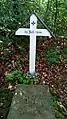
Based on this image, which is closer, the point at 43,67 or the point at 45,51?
the point at 43,67

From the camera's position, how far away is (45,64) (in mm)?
6414

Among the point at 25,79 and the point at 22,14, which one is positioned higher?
the point at 22,14

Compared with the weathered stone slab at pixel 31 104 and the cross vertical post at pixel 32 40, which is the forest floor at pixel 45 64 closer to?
the cross vertical post at pixel 32 40

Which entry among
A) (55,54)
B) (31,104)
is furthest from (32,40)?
(31,104)

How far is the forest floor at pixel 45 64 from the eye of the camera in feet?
18.3

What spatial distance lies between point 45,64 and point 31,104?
8.10 feet

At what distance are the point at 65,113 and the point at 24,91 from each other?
2.75 ft

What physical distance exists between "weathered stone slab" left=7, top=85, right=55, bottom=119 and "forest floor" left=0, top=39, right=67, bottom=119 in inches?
27.6

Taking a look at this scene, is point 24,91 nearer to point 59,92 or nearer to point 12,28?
point 59,92

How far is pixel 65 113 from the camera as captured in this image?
4.54 m

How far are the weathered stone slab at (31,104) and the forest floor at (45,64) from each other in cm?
70

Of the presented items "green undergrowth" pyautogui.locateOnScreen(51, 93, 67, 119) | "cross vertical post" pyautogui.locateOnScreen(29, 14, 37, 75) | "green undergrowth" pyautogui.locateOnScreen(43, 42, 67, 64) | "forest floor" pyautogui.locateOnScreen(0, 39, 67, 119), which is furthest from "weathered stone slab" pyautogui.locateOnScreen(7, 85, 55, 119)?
"green undergrowth" pyautogui.locateOnScreen(43, 42, 67, 64)

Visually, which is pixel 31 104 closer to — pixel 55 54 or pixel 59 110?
pixel 59 110

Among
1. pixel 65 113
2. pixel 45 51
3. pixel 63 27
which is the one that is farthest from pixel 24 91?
pixel 63 27
